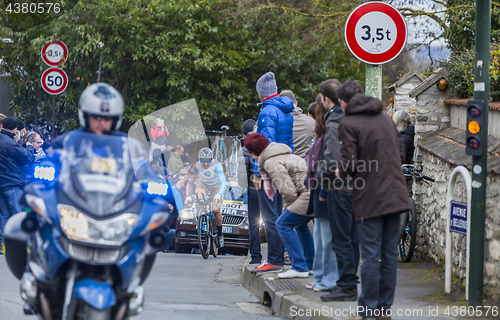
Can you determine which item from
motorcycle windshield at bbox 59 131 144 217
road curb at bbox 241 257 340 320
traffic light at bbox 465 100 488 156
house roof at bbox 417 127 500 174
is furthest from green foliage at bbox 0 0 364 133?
motorcycle windshield at bbox 59 131 144 217

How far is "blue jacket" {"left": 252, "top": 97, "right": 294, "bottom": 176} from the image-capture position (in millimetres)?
7539

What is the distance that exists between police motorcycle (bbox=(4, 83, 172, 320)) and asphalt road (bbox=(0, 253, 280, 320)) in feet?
5.26

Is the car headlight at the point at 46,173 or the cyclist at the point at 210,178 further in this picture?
the cyclist at the point at 210,178

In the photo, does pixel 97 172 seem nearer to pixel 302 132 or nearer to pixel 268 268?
pixel 268 268

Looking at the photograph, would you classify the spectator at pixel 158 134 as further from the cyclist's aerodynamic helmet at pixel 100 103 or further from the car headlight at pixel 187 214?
the cyclist's aerodynamic helmet at pixel 100 103

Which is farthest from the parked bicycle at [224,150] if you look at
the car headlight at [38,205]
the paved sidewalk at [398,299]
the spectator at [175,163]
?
the car headlight at [38,205]

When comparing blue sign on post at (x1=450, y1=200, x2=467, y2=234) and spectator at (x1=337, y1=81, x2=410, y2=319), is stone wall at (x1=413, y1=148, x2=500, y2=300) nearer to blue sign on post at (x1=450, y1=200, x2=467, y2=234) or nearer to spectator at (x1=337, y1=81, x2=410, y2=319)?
blue sign on post at (x1=450, y1=200, x2=467, y2=234)

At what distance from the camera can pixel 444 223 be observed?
718cm

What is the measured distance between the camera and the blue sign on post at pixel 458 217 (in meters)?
5.69

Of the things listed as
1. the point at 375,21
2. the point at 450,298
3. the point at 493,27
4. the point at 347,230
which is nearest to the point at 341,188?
the point at 347,230

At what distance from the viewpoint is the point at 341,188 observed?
5.51 m

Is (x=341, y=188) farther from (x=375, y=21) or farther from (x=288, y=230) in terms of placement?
(x=375, y=21)

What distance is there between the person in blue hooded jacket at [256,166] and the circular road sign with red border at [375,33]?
149 centimetres

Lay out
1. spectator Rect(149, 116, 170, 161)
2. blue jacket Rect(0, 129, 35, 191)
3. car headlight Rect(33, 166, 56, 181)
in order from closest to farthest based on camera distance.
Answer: car headlight Rect(33, 166, 56, 181), blue jacket Rect(0, 129, 35, 191), spectator Rect(149, 116, 170, 161)
